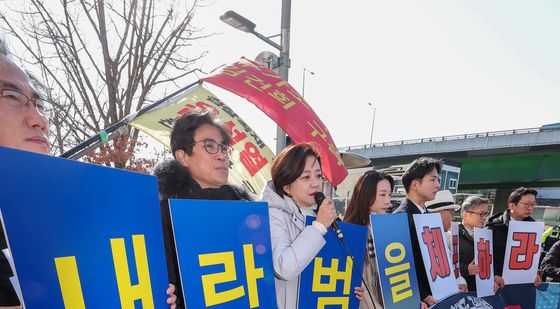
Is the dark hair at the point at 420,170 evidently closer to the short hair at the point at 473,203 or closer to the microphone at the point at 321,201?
the short hair at the point at 473,203

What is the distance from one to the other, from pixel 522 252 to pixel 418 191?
203 centimetres

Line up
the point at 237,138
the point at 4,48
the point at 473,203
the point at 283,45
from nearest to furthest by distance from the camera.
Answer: the point at 4,48, the point at 237,138, the point at 473,203, the point at 283,45

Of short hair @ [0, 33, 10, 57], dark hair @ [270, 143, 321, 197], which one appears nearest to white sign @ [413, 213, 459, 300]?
dark hair @ [270, 143, 321, 197]

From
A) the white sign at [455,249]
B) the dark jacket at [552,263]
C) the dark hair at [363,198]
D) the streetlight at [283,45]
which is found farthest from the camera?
the streetlight at [283,45]

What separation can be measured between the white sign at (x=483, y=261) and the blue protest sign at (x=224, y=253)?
2820 mm

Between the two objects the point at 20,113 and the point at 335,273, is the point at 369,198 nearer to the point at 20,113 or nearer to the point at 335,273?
the point at 335,273

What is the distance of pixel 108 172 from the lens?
3.92ft

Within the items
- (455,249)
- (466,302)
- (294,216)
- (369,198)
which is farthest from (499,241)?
(294,216)

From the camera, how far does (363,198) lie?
10.1ft

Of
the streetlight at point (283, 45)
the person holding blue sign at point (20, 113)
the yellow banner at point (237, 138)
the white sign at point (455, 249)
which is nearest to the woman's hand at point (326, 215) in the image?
the person holding blue sign at point (20, 113)

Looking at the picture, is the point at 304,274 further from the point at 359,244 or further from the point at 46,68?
the point at 46,68

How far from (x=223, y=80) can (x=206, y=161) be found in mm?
1475

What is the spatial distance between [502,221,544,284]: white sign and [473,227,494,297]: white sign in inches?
15.3

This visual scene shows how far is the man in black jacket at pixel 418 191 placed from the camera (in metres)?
2.97
